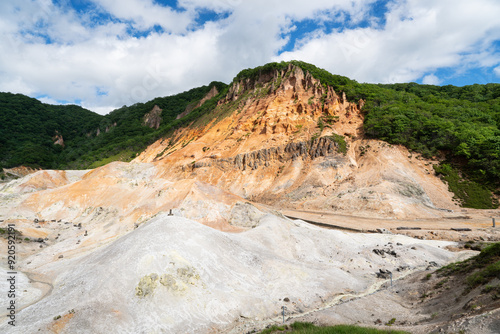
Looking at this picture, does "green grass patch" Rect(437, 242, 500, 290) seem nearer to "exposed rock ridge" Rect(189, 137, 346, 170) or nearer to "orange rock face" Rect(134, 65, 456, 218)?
"orange rock face" Rect(134, 65, 456, 218)

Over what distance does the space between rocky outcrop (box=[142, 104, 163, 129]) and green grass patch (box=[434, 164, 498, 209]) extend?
104 meters

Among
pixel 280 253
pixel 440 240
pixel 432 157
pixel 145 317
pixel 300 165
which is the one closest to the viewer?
pixel 145 317

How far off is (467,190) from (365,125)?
1999 centimetres

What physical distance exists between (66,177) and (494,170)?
79906mm

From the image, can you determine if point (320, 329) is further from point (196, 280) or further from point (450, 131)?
point (450, 131)

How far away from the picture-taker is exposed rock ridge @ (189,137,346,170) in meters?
50.6

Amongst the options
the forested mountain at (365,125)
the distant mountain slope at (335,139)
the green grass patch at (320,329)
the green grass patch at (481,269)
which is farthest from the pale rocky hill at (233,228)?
the green grass patch at (481,269)

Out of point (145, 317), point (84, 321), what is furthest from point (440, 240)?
point (84, 321)

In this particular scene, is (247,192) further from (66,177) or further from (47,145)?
(47,145)

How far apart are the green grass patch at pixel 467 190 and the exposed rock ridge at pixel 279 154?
17.0 m

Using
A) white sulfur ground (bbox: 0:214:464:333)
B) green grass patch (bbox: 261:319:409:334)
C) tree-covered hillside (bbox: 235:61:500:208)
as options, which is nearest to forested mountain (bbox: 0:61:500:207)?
tree-covered hillside (bbox: 235:61:500:208)

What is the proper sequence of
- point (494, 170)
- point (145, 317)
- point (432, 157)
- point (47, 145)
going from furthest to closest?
point (47, 145), point (432, 157), point (494, 170), point (145, 317)

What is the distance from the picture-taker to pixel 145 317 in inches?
460

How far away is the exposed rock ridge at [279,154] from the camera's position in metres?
50.6
